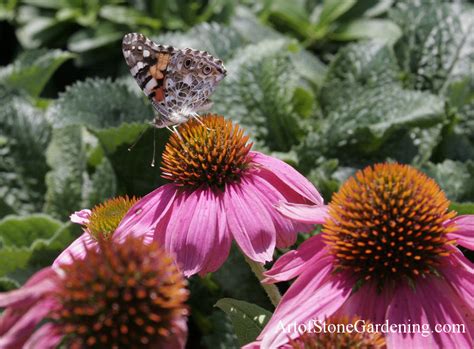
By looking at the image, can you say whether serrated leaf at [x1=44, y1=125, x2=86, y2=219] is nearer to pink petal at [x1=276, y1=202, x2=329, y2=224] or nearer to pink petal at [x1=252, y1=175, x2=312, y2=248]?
pink petal at [x1=252, y1=175, x2=312, y2=248]

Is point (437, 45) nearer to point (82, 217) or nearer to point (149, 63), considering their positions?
point (149, 63)

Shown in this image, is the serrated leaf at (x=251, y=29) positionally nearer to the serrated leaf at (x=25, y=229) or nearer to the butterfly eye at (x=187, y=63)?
the serrated leaf at (x=25, y=229)

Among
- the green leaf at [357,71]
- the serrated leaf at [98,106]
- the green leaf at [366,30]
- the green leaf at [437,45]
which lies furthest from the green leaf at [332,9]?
the serrated leaf at [98,106]

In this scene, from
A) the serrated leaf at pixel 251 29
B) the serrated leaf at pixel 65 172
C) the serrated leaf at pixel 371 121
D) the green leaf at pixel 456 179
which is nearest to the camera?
the green leaf at pixel 456 179

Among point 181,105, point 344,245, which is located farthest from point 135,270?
point 181,105

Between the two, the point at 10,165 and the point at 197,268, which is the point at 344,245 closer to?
the point at 197,268

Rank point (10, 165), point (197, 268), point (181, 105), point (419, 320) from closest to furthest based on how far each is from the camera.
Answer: point (419, 320) → point (197, 268) → point (181, 105) → point (10, 165)
